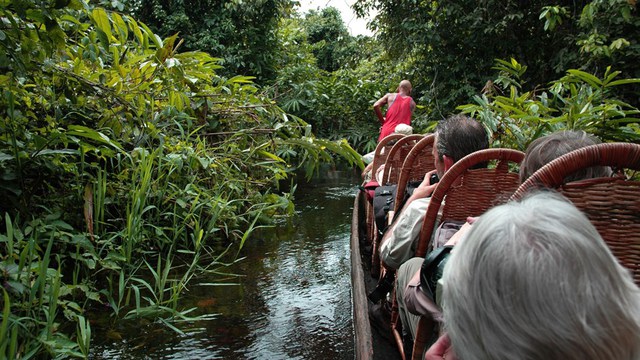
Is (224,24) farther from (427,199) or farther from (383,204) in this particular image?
(427,199)

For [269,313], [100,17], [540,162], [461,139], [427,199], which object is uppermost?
[100,17]

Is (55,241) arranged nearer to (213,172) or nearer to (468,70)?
(213,172)

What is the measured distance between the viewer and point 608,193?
118 centimetres

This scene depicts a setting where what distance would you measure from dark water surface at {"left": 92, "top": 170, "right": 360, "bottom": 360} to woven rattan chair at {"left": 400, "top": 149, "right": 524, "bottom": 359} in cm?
128

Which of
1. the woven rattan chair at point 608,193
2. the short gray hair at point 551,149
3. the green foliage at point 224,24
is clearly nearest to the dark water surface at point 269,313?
the short gray hair at point 551,149

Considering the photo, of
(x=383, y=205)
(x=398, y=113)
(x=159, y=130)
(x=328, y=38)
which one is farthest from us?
(x=328, y=38)

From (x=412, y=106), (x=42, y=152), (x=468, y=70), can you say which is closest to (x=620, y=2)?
(x=412, y=106)

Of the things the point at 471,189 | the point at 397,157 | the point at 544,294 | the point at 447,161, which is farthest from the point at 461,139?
the point at 397,157

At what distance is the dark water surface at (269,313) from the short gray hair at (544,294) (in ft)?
7.84

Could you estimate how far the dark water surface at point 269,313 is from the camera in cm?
303

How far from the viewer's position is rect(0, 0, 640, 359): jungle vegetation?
99.8 inches

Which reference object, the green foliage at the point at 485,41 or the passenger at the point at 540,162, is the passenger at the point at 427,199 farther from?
the green foliage at the point at 485,41

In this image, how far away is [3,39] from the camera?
2092 mm

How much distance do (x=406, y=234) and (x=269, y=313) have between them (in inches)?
63.5
